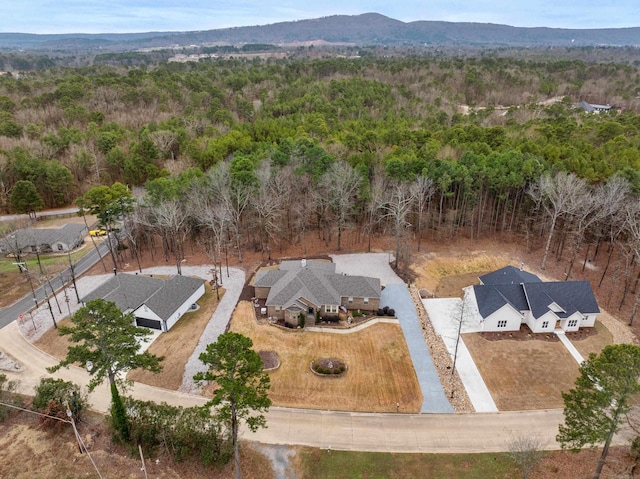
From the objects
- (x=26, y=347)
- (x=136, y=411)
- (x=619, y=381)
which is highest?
(x=619, y=381)

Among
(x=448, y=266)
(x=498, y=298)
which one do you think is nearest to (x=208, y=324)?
(x=498, y=298)

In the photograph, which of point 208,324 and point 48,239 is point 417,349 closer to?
point 208,324

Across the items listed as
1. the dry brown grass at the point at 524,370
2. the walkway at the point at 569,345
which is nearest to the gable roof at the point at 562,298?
the walkway at the point at 569,345

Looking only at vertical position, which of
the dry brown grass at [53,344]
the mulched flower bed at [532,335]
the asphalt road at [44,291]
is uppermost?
the mulched flower bed at [532,335]

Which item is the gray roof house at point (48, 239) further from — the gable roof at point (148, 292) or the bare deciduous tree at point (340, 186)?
the bare deciduous tree at point (340, 186)

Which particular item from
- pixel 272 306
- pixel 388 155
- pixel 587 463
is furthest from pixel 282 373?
pixel 388 155

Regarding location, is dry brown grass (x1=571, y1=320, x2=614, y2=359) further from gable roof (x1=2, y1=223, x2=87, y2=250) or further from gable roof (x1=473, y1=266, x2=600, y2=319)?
gable roof (x1=2, y1=223, x2=87, y2=250)

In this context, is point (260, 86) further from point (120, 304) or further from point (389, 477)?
point (389, 477)

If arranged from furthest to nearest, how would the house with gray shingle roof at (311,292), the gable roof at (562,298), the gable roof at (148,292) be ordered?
the house with gray shingle roof at (311,292)
the gable roof at (148,292)
the gable roof at (562,298)
